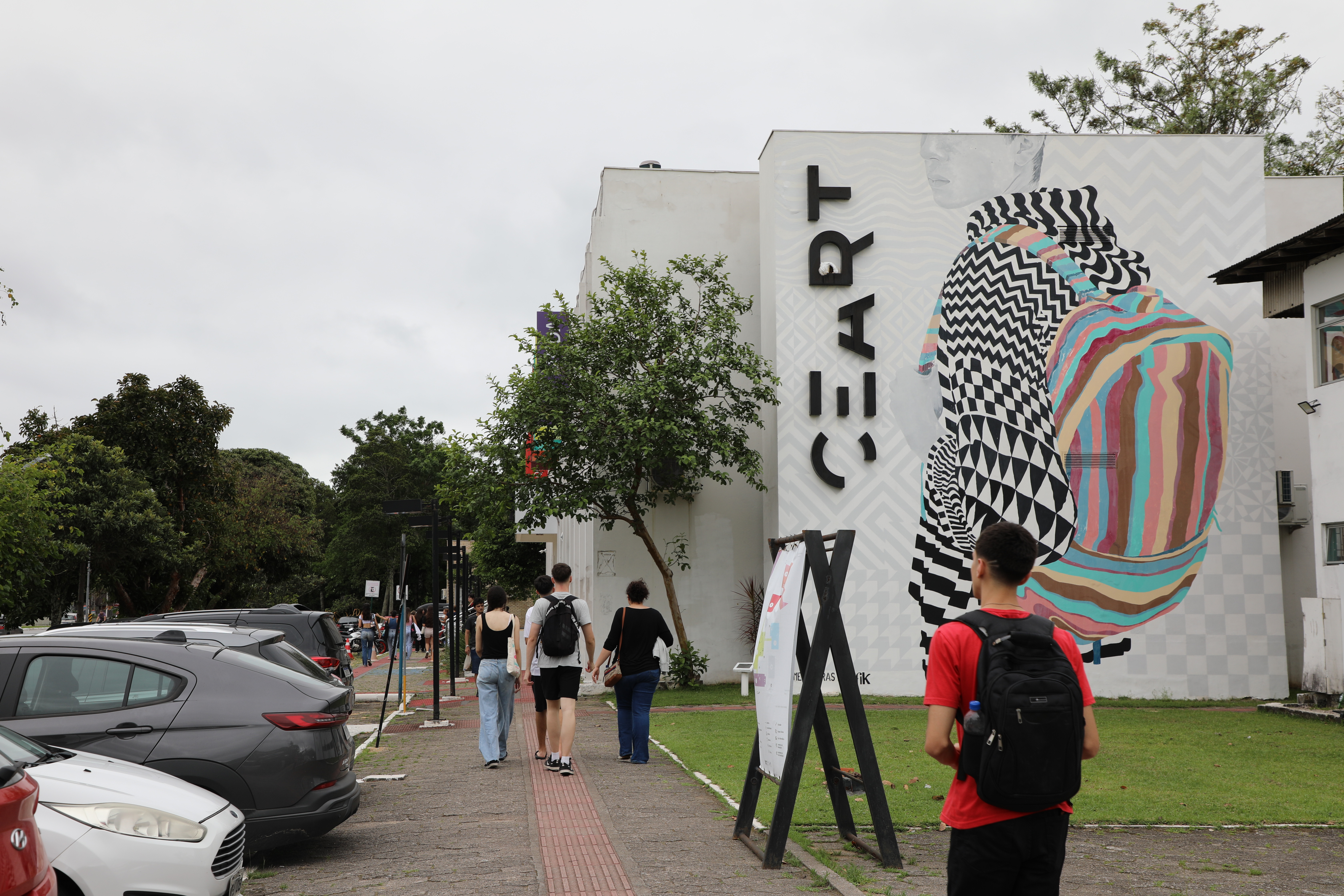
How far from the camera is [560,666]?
10.4 metres

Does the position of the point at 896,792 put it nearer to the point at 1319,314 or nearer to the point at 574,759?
the point at 574,759

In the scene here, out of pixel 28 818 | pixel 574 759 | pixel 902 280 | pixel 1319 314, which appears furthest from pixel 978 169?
pixel 28 818

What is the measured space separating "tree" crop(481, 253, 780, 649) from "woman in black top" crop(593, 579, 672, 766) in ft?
26.0

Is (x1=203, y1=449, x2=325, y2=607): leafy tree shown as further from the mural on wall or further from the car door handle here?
the car door handle

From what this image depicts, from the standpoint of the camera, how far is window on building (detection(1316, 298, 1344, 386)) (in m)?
16.9

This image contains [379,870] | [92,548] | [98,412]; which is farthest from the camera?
[98,412]

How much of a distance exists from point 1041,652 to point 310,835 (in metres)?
5.14

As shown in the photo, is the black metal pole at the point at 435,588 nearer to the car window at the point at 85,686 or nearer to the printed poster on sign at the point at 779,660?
the car window at the point at 85,686

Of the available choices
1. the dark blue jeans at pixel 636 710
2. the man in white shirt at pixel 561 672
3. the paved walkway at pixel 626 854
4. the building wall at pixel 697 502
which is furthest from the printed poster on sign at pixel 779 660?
the building wall at pixel 697 502

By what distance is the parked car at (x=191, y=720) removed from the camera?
263 inches

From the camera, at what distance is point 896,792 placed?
9.27 metres

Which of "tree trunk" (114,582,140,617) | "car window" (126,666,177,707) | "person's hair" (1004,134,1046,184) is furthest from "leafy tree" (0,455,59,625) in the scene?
"person's hair" (1004,134,1046,184)

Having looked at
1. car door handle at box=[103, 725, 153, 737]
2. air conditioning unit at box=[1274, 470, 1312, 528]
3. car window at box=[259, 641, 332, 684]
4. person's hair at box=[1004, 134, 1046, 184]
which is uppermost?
person's hair at box=[1004, 134, 1046, 184]

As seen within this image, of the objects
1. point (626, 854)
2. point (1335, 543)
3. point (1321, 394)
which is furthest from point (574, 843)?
point (1321, 394)
